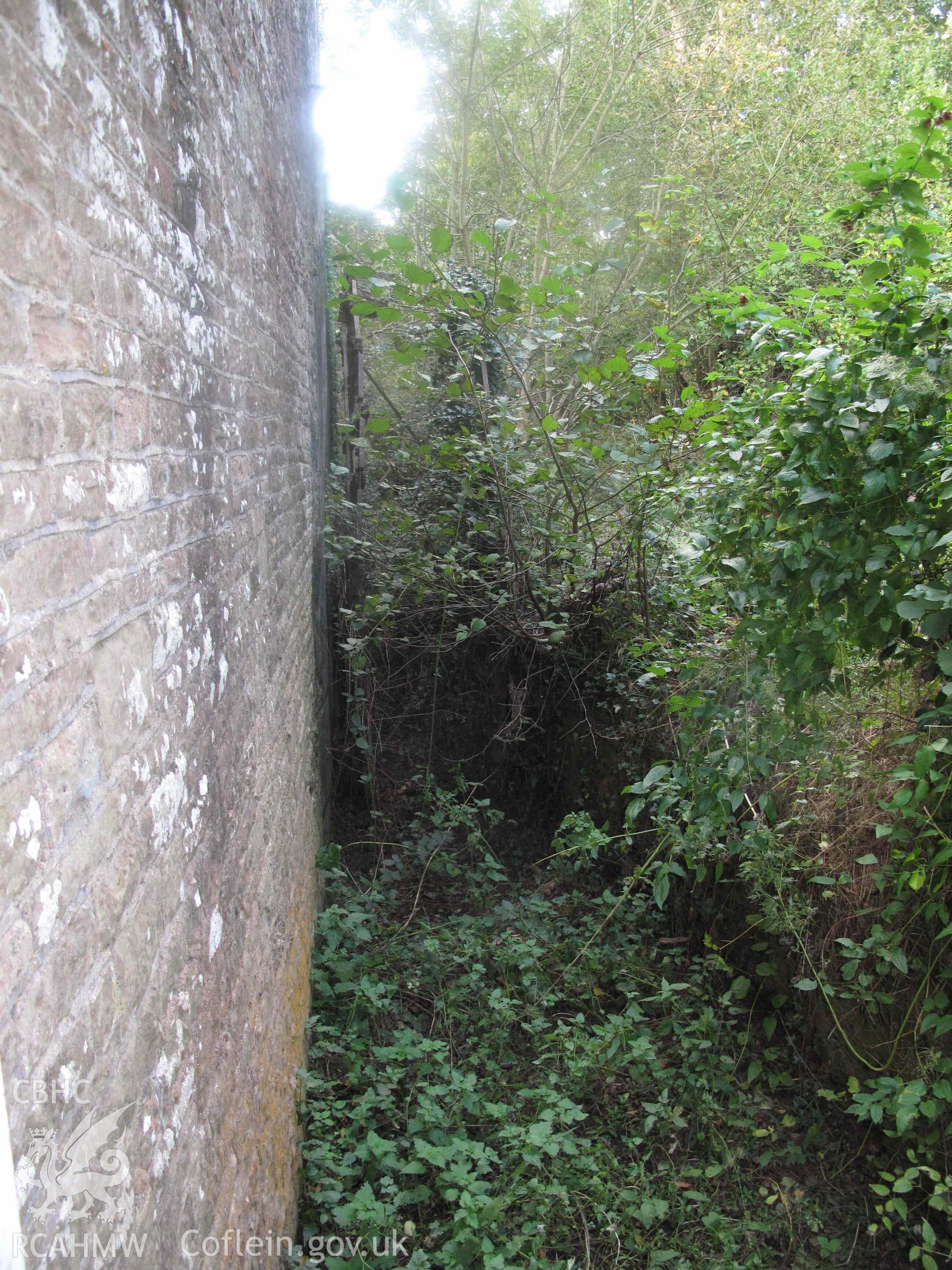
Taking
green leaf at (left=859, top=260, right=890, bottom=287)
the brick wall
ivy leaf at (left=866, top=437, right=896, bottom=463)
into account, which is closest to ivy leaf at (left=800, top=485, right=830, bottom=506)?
ivy leaf at (left=866, top=437, right=896, bottom=463)

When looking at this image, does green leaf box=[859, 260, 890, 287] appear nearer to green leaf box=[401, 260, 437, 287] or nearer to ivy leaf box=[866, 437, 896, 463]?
ivy leaf box=[866, 437, 896, 463]

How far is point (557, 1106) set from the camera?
144 inches

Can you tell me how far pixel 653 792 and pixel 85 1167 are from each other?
4.27 meters

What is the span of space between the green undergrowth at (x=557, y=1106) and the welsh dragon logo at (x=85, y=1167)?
6.39 feet

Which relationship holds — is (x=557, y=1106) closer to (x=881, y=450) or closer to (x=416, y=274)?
(x=881, y=450)

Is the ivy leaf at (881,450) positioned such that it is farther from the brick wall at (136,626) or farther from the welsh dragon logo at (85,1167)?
the welsh dragon logo at (85,1167)

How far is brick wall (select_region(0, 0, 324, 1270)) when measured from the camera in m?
0.93

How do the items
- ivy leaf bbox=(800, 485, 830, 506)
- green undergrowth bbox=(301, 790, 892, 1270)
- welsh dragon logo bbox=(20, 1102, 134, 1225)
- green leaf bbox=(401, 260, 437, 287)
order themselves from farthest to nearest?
green leaf bbox=(401, 260, 437, 287), green undergrowth bbox=(301, 790, 892, 1270), ivy leaf bbox=(800, 485, 830, 506), welsh dragon logo bbox=(20, 1102, 134, 1225)

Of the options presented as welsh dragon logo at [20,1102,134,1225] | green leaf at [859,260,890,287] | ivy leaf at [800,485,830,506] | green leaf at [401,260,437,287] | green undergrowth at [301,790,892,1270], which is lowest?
green undergrowth at [301,790,892,1270]

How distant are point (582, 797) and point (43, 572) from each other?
593 centimetres

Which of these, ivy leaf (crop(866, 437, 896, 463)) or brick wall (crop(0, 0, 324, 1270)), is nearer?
brick wall (crop(0, 0, 324, 1270))

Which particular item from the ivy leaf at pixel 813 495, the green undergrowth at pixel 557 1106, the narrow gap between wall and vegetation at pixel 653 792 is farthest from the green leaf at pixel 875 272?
the green undergrowth at pixel 557 1106

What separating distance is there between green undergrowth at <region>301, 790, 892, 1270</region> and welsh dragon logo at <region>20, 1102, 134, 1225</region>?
76.7 inches

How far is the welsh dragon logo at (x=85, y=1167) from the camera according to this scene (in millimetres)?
905
